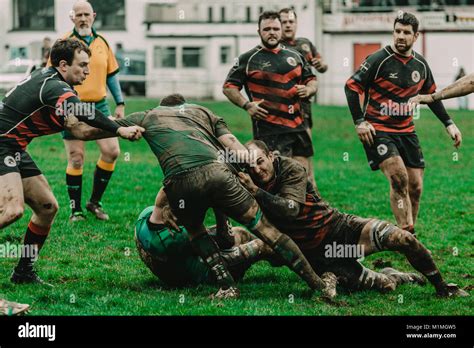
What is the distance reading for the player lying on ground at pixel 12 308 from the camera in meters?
6.71

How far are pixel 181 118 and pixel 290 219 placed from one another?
121 cm

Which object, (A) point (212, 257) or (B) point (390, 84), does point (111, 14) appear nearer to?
(B) point (390, 84)

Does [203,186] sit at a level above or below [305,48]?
below

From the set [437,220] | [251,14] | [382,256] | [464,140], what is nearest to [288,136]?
[382,256]

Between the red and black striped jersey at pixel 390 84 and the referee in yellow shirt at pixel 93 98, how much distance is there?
10.5 feet

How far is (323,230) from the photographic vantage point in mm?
7777

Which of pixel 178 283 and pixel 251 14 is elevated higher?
pixel 251 14

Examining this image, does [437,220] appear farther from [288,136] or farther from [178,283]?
[178,283]

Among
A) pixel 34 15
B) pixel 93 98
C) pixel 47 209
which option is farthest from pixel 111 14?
pixel 47 209

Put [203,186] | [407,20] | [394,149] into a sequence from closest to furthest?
[203,186]
[407,20]
[394,149]

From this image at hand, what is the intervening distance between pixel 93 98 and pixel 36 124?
11.3 feet

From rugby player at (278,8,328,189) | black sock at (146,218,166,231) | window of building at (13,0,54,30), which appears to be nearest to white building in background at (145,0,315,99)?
window of building at (13,0,54,30)

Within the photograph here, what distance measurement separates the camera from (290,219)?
7.62 m
